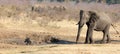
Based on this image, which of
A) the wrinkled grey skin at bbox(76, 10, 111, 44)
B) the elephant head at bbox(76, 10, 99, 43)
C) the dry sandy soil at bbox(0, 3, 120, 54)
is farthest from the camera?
the wrinkled grey skin at bbox(76, 10, 111, 44)

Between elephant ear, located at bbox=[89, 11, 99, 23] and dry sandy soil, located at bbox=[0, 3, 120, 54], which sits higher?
elephant ear, located at bbox=[89, 11, 99, 23]

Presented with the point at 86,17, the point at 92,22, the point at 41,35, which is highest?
the point at 86,17

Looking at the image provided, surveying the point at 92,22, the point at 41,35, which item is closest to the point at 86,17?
the point at 92,22

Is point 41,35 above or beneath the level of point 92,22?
beneath

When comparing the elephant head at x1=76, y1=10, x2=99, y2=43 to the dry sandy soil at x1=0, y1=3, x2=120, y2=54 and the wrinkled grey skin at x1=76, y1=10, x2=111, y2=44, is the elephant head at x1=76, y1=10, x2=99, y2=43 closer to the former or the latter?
the wrinkled grey skin at x1=76, y1=10, x2=111, y2=44

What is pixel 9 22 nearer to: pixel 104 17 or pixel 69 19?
pixel 69 19

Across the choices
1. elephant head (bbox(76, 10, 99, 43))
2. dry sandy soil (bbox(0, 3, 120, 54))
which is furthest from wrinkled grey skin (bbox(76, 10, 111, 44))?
dry sandy soil (bbox(0, 3, 120, 54))

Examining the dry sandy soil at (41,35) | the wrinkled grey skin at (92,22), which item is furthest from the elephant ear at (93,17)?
the dry sandy soil at (41,35)

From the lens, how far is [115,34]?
35.6 meters

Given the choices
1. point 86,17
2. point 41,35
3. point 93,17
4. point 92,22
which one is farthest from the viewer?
point 41,35

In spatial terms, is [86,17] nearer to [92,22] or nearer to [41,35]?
[92,22]

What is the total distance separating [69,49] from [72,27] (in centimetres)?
1524

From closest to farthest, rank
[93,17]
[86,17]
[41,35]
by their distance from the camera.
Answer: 1. [86,17]
2. [93,17]
3. [41,35]

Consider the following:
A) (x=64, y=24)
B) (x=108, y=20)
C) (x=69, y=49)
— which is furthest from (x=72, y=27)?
(x=69, y=49)
